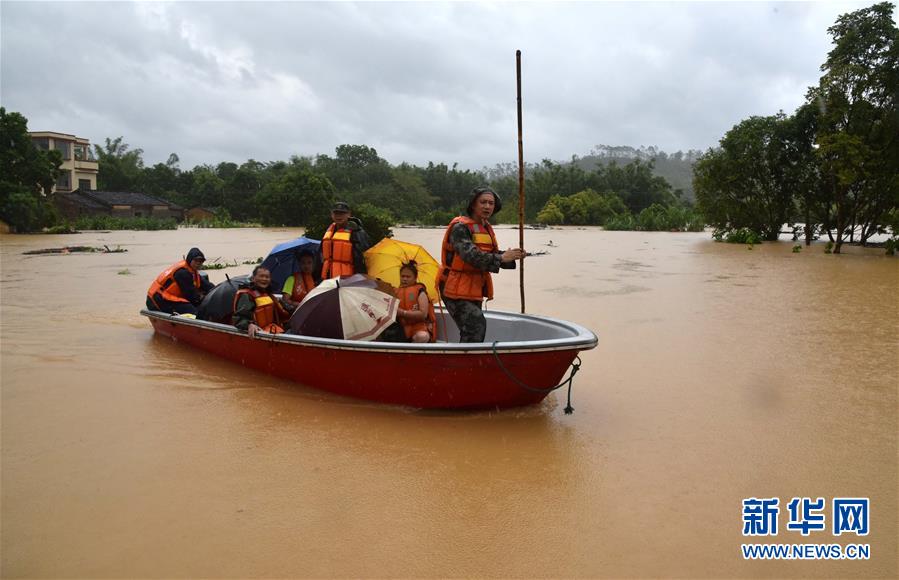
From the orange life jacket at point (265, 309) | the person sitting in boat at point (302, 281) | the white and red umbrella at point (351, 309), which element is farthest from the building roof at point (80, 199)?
→ the white and red umbrella at point (351, 309)

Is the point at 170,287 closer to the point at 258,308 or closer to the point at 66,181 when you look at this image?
the point at 258,308

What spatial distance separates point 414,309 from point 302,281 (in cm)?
185

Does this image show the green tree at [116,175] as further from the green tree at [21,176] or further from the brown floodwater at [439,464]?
the brown floodwater at [439,464]

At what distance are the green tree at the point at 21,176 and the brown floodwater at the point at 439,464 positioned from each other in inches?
958

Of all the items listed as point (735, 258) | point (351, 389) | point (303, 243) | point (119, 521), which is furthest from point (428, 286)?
point (735, 258)

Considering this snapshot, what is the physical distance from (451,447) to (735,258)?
17.0 m

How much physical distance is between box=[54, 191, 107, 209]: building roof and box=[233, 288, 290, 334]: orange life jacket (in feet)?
123

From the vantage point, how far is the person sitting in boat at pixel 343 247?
579cm

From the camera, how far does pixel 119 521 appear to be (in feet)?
10.7

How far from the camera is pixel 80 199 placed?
124 ft

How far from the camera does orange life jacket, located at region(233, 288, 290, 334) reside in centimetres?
550

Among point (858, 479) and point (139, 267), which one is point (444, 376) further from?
point (139, 267)

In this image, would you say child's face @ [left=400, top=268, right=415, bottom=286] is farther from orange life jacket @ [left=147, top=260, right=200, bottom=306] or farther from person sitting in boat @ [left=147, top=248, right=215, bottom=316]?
orange life jacket @ [left=147, top=260, right=200, bottom=306]

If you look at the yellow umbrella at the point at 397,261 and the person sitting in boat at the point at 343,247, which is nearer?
the yellow umbrella at the point at 397,261
